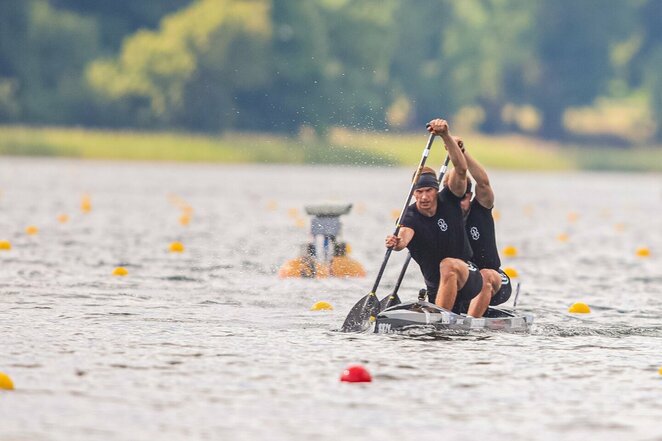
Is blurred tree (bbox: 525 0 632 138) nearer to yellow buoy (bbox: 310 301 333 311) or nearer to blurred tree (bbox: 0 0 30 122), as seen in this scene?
blurred tree (bbox: 0 0 30 122)

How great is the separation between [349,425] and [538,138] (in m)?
97.0

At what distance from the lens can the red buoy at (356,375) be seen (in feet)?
36.6

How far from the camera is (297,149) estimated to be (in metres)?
82.5

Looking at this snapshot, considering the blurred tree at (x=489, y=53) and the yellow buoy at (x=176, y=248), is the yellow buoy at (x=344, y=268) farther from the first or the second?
the blurred tree at (x=489, y=53)

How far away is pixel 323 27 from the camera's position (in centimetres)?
9231

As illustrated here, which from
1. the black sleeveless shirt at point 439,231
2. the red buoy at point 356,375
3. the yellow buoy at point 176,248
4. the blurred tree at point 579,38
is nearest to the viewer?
the red buoy at point 356,375

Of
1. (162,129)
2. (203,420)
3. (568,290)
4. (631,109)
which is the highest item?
(631,109)

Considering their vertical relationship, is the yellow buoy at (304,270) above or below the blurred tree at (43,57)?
below

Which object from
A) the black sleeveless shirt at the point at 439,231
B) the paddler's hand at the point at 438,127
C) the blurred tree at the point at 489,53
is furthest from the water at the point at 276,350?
the blurred tree at the point at 489,53

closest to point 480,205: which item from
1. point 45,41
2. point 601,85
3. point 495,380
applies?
point 495,380

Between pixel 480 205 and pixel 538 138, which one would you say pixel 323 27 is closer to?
pixel 538 138

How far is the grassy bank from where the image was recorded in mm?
74188

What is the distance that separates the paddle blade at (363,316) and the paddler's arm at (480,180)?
1.33 meters

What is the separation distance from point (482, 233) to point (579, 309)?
269 cm
